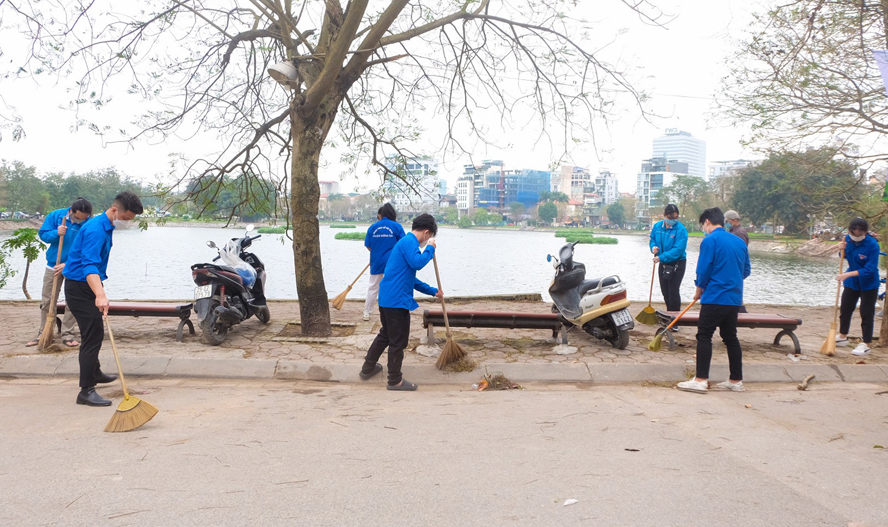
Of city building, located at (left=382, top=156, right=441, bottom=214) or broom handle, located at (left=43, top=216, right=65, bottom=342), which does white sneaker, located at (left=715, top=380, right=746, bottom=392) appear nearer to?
city building, located at (left=382, top=156, right=441, bottom=214)

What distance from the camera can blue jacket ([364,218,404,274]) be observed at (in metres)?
8.22

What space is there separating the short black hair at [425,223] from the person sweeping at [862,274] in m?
5.03

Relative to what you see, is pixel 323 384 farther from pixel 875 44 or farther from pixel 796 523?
pixel 875 44

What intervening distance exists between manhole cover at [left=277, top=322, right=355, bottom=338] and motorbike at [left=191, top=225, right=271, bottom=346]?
469 mm

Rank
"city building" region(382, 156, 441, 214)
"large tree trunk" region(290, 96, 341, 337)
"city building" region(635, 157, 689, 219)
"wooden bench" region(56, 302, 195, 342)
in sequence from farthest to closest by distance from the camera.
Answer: "city building" region(635, 157, 689, 219)
"city building" region(382, 156, 441, 214)
"large tree trunk" region(290, 96, 341, 337)
"wooden bench" region(56, 302, 195, 342)

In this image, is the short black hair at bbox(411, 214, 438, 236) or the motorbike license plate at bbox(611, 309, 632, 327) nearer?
the short black hair at bbox(411, 214, 438, 236)

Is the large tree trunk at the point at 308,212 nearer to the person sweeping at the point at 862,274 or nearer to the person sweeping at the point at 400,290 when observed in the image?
the person sweeping at the point at 400,290

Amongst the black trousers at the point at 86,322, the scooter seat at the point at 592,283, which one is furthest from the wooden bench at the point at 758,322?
the black trousers at the point at 86,322

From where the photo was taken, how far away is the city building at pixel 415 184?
10086mm

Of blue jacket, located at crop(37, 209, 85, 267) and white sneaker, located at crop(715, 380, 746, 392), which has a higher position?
blue jacket, located at crop(37, 209, 85, 267)

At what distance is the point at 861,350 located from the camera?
725 centimetres

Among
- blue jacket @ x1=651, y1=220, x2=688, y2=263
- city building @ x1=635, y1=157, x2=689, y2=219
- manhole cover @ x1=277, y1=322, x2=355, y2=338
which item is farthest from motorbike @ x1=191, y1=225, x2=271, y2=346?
city building @ x1=635, y1=157, x2=689, y2=219

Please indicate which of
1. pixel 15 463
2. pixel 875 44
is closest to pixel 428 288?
pixel 15 463

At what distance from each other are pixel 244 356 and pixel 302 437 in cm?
263
